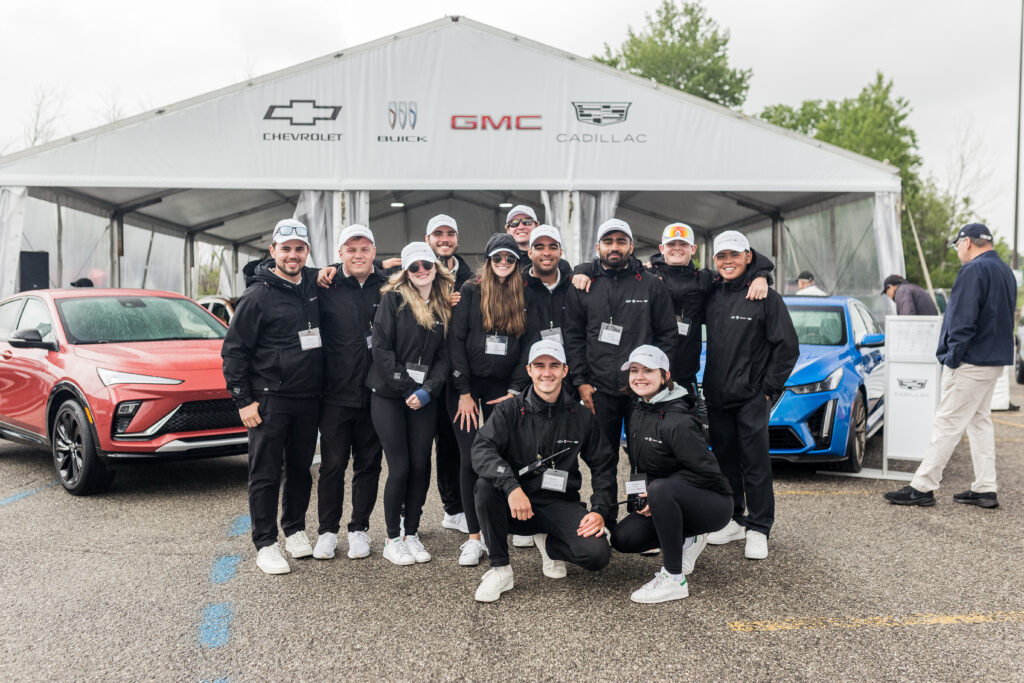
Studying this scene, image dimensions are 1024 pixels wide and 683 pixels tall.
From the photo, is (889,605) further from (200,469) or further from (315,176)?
(315,176)

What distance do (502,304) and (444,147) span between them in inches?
292

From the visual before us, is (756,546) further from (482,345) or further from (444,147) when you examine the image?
(444,147)

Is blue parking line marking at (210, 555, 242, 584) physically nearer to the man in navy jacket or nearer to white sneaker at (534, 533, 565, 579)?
white sneaker at (534, 533, 565, 579)

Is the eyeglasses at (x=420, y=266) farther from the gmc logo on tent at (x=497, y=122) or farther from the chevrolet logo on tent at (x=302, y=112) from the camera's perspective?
the chevrolet logo on tent at (x=302, y=112)

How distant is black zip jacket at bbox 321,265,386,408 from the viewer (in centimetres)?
445

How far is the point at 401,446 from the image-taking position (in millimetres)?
4324

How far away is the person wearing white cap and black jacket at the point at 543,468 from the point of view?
3857 mm

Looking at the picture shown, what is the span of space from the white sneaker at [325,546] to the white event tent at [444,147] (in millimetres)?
7376

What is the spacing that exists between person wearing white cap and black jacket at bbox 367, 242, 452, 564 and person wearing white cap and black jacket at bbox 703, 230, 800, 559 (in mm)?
1648

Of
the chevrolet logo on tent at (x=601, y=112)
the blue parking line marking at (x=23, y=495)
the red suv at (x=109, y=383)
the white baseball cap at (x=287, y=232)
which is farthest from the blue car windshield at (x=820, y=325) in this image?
the blue parking line marking at (x=23, y=495)

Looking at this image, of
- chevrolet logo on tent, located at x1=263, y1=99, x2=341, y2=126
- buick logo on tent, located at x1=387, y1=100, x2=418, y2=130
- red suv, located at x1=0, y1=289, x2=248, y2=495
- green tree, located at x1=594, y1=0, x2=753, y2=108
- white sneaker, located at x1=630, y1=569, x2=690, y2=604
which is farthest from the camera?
green tree, located at x1=594, y1=0, x2=753, y2=108

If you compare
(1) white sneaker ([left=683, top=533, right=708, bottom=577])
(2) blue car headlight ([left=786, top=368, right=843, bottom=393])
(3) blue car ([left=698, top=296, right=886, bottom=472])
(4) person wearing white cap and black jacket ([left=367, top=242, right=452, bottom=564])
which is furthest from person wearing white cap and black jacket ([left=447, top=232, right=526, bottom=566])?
(2) blue car headlight ([left=786, top=368, right=843, bottom=393])

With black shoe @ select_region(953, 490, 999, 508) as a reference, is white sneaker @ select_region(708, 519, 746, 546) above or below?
below

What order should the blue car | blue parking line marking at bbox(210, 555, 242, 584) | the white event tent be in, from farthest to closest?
the white event tent < the blue car < blue parking line marking at bbox(210, 555, 242, 584)
